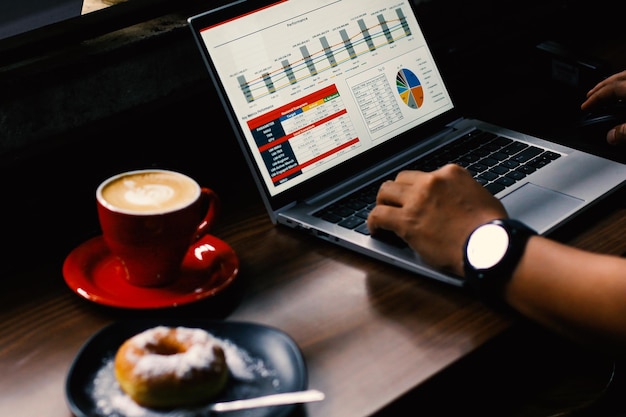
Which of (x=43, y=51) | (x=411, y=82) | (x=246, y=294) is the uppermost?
(x=43, y=51)

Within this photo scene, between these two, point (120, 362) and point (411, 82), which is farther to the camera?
point (411, 82)

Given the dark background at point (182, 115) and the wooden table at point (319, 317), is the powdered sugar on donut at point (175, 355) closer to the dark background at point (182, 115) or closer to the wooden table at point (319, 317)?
the wooden table at point (319, 317)

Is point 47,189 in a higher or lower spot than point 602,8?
higher

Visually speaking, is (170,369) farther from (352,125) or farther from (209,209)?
(352,125)

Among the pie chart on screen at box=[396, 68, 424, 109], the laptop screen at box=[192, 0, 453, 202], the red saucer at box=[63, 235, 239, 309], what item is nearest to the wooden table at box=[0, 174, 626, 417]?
the red saucer at box=[63, 235, 239, 309]

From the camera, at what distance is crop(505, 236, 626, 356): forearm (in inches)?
36.5

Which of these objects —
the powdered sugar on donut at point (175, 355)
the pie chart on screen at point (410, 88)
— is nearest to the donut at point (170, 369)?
the powdered sugar on donut at point (175, 355)

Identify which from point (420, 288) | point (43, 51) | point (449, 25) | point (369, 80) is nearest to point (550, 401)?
point (420, 288)

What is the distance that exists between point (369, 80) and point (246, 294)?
0.43 metres

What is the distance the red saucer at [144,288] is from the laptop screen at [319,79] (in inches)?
5.4

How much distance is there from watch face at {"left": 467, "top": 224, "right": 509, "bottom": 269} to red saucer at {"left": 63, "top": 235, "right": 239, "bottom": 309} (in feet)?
0.97

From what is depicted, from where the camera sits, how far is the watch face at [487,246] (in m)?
0.96

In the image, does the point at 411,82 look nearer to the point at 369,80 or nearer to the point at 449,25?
the point at 369,80

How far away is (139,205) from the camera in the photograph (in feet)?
3.10
